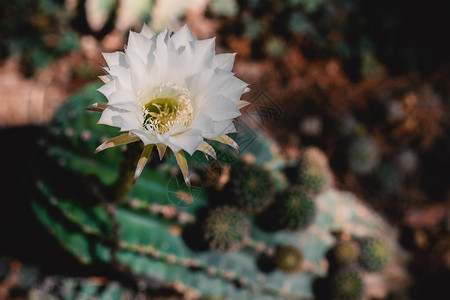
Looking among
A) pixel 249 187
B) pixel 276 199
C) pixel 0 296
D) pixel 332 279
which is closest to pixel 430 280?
pixel 332 279

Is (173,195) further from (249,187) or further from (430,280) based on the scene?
(430,280)

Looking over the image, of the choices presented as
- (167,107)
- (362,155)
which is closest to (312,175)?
(362,155)

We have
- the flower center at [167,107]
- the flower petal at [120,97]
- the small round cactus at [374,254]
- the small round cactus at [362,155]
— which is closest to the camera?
the flower petal at [120,97]

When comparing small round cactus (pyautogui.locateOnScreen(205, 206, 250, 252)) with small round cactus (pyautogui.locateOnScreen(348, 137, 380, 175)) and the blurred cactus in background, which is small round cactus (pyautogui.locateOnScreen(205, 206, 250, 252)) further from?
small round cactus (pyautogui.locateOnScreen(348, 137, 380, 175))

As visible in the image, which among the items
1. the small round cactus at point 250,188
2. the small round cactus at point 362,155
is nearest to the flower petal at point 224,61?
the small round cactus at point 250,188

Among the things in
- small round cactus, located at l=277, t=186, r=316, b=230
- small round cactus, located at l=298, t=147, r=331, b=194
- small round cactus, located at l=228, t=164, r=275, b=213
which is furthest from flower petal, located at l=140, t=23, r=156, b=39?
small round cactus, located at l=298, t=147, r=331, b=194

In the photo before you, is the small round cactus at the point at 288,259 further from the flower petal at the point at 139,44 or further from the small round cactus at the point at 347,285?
the flower petal at the point at 139,44
